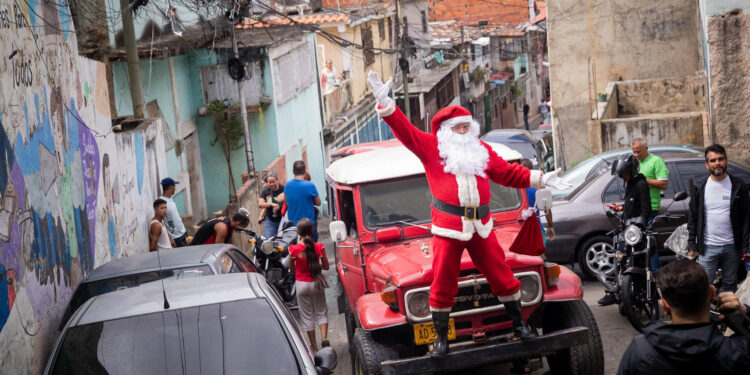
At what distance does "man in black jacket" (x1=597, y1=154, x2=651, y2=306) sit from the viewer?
8.93 m

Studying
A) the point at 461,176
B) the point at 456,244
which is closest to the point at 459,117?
the point at 461,176

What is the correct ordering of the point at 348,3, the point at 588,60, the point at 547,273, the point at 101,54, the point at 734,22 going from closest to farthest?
the point at 547,273 < the point at 734,22 < the point at 101,54 < the point at 588,60 < the point at 348,3

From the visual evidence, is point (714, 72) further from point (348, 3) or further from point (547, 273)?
point (348, 3)

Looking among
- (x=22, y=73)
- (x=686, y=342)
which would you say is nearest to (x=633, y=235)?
(x=686, y=342)

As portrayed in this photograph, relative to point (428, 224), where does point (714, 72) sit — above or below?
above

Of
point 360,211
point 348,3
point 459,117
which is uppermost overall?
point 348,3

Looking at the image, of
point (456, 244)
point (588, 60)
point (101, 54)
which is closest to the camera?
point (456, 244)

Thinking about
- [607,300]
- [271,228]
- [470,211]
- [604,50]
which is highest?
[604,50]

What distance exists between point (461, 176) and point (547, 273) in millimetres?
1120

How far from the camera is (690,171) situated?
1123 cm

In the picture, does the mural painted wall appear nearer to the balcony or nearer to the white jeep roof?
the white jeep roof

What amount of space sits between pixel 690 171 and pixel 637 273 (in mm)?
3169

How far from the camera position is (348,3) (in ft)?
141

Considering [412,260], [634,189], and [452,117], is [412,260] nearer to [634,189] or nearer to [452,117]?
[452,117]
